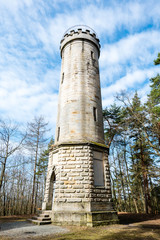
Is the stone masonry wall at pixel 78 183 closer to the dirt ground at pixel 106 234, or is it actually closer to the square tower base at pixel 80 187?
the square tower base at pixel 80 187

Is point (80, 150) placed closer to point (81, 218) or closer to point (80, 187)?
point (80, 187)

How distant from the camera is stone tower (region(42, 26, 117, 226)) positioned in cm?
835

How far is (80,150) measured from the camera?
956 cm

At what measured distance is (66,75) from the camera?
12.6 metres

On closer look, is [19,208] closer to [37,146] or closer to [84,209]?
[37,146]

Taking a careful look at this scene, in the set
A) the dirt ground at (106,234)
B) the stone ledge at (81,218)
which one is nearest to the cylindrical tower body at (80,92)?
the stone ledge at (81,218)

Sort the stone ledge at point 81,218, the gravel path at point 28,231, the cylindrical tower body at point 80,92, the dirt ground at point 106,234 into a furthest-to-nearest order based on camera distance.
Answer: the cylindrical tower body at point 80,92
the stone ledge at point 81,218
the gravel path at point 28,231
the dirt ground at point 106,234

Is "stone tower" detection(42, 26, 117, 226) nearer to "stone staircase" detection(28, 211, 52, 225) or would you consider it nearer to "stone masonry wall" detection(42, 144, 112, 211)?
"stone masonry wall" detection(42, 144, 112, 211)

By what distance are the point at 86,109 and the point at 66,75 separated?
3498mm

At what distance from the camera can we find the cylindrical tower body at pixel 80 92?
10.6 meters

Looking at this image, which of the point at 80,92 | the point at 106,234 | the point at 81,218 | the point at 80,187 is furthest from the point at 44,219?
the point at 80,92

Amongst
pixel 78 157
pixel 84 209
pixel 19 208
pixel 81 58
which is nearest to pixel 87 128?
pixel 78 157

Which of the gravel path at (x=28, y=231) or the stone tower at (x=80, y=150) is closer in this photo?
the gravel path at (x=28, y=231)

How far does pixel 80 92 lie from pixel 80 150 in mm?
4298
